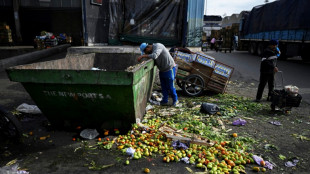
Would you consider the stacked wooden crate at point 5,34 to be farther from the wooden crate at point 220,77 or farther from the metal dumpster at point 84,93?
the wooden crate at point 220,77

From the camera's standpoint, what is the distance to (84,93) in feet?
11.9

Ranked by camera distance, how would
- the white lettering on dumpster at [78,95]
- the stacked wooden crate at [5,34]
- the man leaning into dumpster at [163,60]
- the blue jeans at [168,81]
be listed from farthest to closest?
the stacked wooden crate at [5,34]
the blue jeans at [168,81]
the man leaning into dumpster at [163,60]
the white lettering on dumpster at [78,95]

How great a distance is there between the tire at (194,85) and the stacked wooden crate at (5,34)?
1762 cm

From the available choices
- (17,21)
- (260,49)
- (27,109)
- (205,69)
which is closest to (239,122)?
(205,69)

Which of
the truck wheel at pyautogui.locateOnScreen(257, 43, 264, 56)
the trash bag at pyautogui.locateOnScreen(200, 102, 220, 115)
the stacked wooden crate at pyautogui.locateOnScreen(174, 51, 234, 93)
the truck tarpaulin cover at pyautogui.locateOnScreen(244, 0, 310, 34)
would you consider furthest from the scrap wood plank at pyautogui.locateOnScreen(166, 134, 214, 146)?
the truck wheel at pyautogui.locateOnScreen(257, 43, 264, 56)

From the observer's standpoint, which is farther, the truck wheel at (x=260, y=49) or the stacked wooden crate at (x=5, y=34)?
the truck wheel at (x=260, y=49)

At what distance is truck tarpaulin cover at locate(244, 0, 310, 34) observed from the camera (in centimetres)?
1347

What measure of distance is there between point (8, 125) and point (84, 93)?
4.93ft

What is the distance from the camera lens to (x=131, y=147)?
363cm

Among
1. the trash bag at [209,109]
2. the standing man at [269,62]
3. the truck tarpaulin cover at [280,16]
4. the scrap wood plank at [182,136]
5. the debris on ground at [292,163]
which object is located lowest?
the debris on ground at [292,163]

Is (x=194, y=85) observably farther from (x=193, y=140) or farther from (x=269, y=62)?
(x=193, y=140)

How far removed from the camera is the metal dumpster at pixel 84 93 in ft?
11.2

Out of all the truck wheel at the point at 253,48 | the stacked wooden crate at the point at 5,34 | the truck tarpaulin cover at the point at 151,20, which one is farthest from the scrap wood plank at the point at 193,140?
the truck wheel at the point at 253,48

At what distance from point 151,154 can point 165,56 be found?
104 inches
